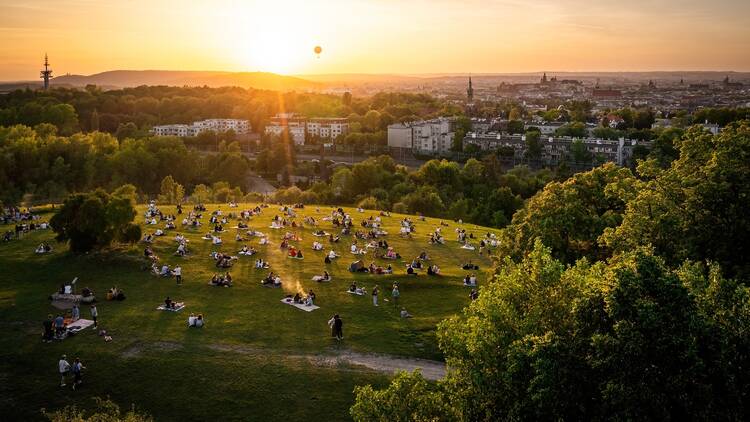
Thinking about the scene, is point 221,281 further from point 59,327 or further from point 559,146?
point 559,146

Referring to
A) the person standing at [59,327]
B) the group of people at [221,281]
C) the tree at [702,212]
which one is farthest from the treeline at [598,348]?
the group of people at [221,281]

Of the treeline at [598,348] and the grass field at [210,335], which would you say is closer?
the treeline at [598,348]

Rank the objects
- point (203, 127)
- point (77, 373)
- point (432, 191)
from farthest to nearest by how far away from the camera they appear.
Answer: point (203, 127) < point (432, 191) < point (77, 373)

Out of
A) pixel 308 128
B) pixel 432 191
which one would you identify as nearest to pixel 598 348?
pixel 432 191

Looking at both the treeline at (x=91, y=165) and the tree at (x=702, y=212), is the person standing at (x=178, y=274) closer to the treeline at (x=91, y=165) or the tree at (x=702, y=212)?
the tree at (x=702, y=212)

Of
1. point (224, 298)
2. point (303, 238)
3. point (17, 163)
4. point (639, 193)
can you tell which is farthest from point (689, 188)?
point (17, 163)

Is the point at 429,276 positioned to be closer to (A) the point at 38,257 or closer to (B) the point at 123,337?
(B) the point at 123,337
